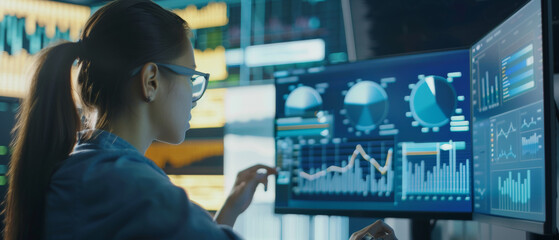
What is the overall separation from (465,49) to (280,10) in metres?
1.41

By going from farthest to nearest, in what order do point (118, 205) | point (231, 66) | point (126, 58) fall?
Answer: point (231, 66) → point (126, 58) → point (118, 205)

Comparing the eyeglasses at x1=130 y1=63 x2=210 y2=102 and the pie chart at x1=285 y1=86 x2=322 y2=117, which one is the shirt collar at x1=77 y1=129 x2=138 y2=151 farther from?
the pie chart at x1=285 y1=86 x2=322 y2=117

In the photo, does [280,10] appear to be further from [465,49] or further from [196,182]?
[465,49]

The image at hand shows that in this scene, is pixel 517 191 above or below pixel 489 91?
below

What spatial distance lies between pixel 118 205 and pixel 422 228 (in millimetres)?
758

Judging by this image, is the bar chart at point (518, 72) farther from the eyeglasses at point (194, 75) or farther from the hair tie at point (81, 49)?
the hair tie at point (81, 49)

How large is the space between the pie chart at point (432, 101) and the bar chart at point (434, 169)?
0.05 meters

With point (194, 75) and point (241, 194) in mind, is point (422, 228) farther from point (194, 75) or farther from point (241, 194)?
point (194, 75)

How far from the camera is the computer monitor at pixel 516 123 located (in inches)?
29.8

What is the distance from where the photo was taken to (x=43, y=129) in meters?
0.69

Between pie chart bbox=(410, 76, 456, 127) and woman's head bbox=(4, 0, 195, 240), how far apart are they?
0.56m

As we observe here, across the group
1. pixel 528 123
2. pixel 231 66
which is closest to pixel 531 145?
pixel 528 123

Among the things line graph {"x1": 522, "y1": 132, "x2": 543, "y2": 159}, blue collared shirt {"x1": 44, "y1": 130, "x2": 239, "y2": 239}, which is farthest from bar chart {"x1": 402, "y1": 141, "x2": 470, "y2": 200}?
blue collared shirt {"x1": 44, "y1": 130, "x2": 239, "y2": 239}

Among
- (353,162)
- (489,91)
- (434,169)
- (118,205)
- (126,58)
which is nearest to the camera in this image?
(118,205)
